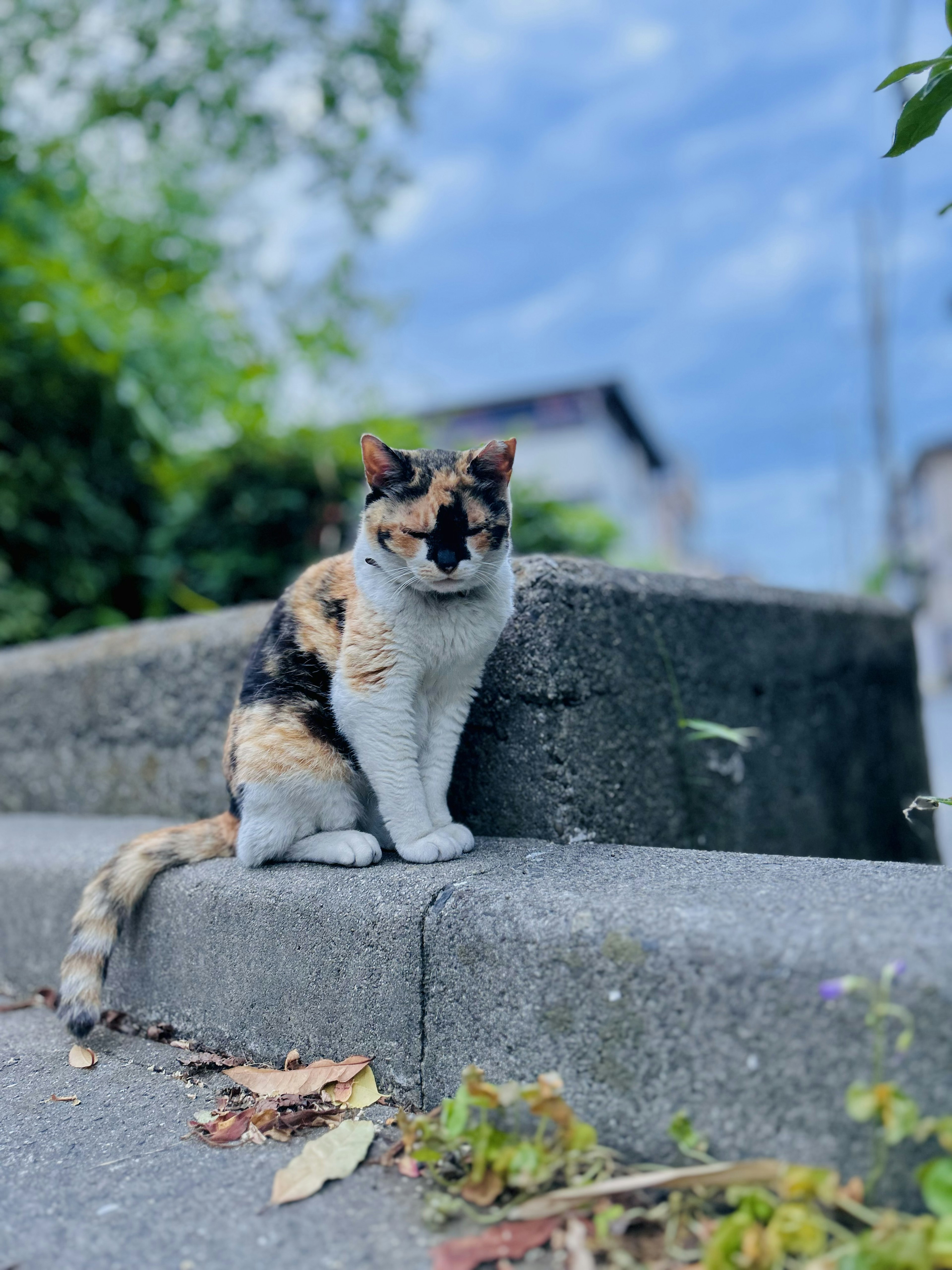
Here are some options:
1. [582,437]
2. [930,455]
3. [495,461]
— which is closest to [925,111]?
[495,461]

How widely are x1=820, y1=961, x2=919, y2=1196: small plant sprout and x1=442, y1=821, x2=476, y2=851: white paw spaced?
0.88 metres

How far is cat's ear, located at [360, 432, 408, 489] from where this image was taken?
1850 millimetres

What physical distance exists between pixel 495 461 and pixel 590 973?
3.29 feet

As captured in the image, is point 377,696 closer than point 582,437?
Yes

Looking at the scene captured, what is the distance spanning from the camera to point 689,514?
152 ft

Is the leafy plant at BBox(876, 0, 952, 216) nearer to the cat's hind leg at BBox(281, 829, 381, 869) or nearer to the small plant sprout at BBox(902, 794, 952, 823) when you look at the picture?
the small plant sprout at BBox(902, 794, 952, 823)

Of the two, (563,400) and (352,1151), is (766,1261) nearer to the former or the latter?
(352,1151)

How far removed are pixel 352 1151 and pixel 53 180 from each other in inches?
275

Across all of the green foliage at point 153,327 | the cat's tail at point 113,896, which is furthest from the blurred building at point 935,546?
the cat's tail at point 113,896

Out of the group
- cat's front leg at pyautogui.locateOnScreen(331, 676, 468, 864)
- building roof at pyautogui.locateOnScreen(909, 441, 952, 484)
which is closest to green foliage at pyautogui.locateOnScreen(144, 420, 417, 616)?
cat's front leg at pyautogui.locateOnScreen(331, 676, 468, 864)

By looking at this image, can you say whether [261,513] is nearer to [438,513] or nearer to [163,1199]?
[438,513]

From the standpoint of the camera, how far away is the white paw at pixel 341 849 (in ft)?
6.36

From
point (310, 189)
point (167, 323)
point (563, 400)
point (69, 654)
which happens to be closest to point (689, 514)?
point (563, 400)

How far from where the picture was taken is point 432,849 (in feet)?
6.17
